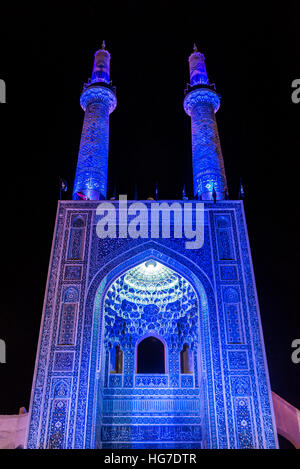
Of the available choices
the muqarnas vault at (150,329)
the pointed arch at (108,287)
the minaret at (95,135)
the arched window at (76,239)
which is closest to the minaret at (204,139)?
the muqarnas vault at (150,329)

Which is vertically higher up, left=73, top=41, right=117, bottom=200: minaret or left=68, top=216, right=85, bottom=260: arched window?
left=73, top=41, right=117, bottom=200: minaret

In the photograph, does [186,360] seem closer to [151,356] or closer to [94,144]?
[151,356]

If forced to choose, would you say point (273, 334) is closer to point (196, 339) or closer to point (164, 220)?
point (196, 339)

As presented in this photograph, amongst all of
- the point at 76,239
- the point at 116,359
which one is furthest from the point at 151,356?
the point at 76,239

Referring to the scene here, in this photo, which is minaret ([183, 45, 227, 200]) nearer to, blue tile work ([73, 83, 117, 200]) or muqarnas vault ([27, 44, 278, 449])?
muqarnas vault ([27, 44, 278, 449])

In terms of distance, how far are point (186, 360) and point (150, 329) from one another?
3.86 feet

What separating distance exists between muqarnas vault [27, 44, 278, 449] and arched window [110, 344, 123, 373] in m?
0.03

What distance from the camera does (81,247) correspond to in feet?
31.8

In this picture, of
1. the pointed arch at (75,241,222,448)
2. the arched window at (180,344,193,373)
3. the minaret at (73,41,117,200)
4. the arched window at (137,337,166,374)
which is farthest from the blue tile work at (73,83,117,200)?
the arched window at (180,344,193,373)

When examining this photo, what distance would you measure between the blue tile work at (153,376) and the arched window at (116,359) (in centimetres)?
22

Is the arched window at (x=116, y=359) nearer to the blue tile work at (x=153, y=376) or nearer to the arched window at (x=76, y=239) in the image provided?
the blue tile work at (x=153, y=376)

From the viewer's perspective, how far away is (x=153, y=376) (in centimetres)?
1052

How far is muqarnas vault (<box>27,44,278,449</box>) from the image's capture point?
7.90 m
